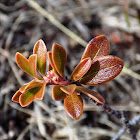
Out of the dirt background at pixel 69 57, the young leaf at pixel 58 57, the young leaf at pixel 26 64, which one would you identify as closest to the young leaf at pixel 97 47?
the young leaf at pixel 58 57

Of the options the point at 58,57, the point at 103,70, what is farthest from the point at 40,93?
the point at 103,70

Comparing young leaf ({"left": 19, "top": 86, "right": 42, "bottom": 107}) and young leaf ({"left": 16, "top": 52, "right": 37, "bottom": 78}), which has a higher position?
young leaf ({"left": 16, "top": 52, "right": 37, "bottom": 78})

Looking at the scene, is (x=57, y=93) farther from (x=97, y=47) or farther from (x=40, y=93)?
(x=97, y=47)

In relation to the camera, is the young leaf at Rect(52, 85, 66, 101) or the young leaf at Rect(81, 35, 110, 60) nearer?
the young leaf at Rect(52, 85, 66, 101)

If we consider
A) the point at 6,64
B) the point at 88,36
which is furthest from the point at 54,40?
the point at 6,64

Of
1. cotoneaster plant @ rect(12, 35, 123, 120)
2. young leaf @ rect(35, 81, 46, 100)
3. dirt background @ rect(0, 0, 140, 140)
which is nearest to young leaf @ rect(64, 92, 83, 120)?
cotoneaster plant @ rect(12, 35, 123, 120)

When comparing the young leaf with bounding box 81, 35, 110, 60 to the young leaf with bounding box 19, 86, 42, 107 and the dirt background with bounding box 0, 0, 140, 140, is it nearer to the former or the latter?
the young leaf with bounding box 19, 86, 42, 107
